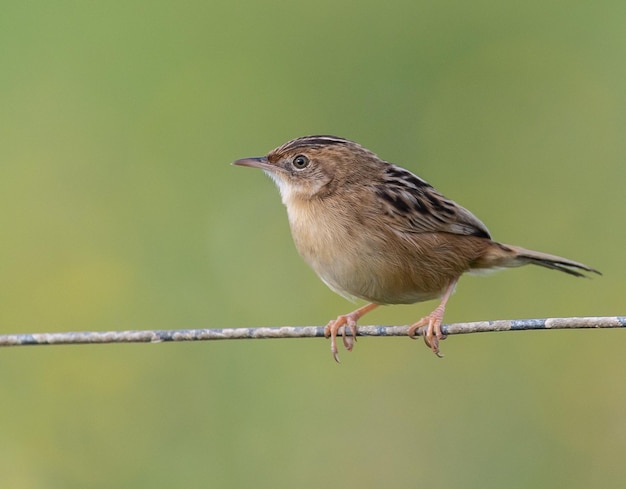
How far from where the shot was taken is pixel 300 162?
236 inches

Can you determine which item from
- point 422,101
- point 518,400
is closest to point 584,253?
point 518,400

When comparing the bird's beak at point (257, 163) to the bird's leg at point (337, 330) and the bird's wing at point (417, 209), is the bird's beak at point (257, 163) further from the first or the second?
the bird's leg at point (337, 330)

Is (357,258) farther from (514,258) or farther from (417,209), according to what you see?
(514,258)

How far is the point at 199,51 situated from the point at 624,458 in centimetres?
520

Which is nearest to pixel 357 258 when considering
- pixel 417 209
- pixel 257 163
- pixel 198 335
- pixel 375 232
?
pixel 375 232

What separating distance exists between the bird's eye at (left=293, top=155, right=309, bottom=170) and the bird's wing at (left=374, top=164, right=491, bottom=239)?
47 cm

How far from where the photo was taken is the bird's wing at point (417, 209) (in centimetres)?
555

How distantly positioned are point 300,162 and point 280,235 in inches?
113

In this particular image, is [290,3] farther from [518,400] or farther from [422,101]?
[518,400]

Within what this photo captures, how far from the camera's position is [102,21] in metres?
9.27

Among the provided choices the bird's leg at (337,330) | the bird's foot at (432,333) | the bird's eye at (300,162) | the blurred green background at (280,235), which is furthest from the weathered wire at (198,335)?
the blurred green background at (280,235)

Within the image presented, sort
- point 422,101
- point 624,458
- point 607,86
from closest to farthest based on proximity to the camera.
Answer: point 624,458, point 422,101, point 607,86

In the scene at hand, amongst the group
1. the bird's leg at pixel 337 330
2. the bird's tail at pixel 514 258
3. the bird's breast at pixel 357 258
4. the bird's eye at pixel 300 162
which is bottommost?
the bird's leg at pixel 337 330

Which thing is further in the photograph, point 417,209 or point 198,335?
point 417,209
